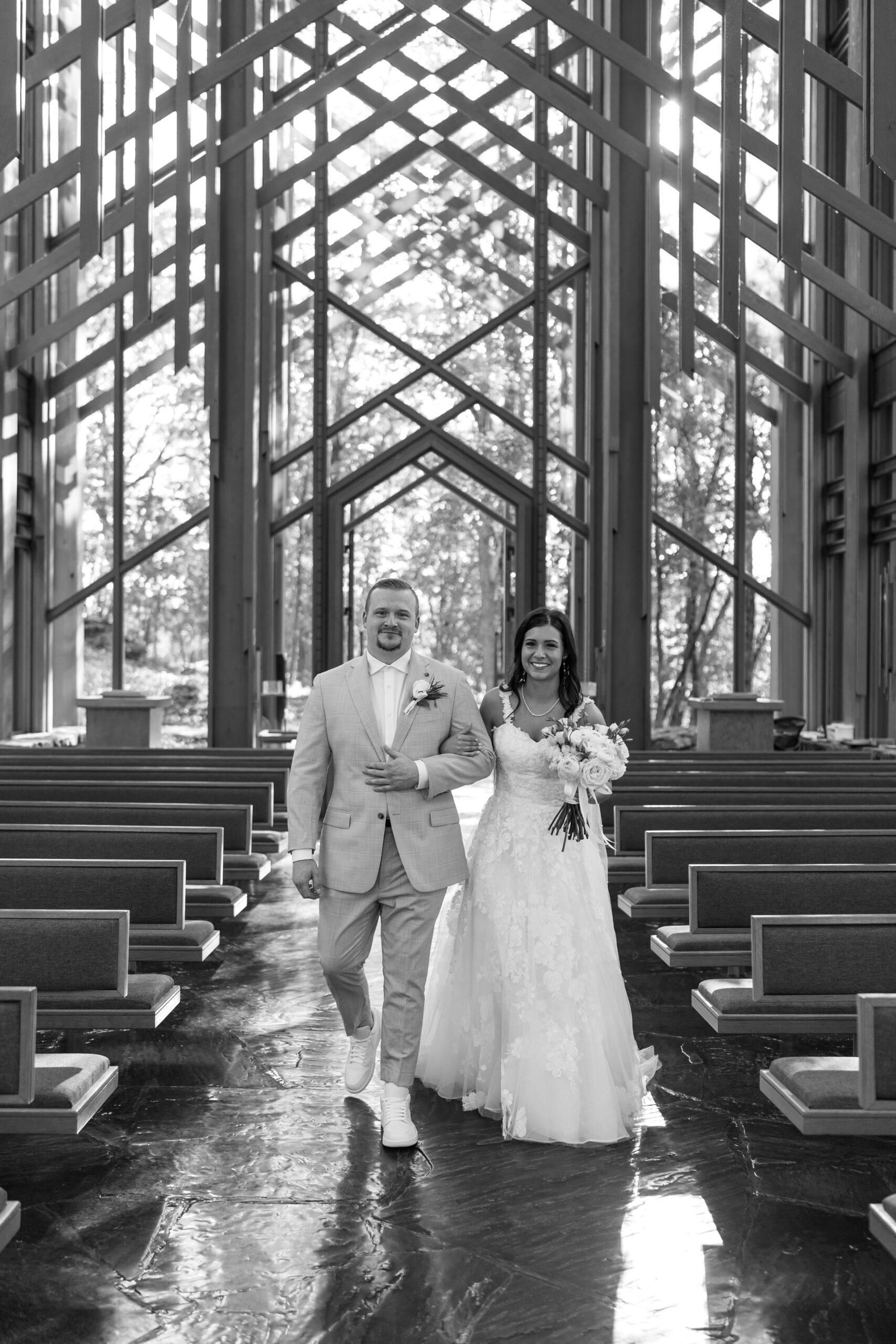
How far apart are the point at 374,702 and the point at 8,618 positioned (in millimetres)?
9509

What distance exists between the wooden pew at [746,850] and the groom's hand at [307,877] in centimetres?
162

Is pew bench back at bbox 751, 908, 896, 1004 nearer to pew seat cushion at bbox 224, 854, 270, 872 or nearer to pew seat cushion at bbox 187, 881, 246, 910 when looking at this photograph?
pew seat cushion at bbox 187, 881, 246, 910

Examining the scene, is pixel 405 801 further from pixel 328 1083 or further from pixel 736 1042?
pixel 736 1042

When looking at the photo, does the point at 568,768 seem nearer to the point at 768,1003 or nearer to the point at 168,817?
the point at 768,1003

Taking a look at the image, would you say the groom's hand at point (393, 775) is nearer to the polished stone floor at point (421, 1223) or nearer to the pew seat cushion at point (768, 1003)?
the polished stone floor at point (421, 1223)

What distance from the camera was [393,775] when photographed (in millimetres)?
3645

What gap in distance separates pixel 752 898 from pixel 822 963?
0.71 meters

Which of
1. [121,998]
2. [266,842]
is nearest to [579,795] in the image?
[121,998]

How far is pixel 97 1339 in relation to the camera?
2.47m

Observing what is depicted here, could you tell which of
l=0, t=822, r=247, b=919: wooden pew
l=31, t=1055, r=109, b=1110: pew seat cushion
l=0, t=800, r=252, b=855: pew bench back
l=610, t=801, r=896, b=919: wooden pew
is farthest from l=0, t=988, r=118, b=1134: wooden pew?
l=610, t=801, r=896, b=919: wooden pew

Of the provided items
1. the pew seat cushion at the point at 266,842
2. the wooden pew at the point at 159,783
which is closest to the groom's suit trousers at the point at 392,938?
the wooden pew at the point at 159,783

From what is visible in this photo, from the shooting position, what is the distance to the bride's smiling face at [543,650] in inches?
158

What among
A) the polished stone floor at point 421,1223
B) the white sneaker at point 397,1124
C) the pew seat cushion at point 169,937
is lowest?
the polished stone floor at point 421,1223

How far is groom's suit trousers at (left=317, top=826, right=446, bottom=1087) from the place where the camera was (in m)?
3.68
